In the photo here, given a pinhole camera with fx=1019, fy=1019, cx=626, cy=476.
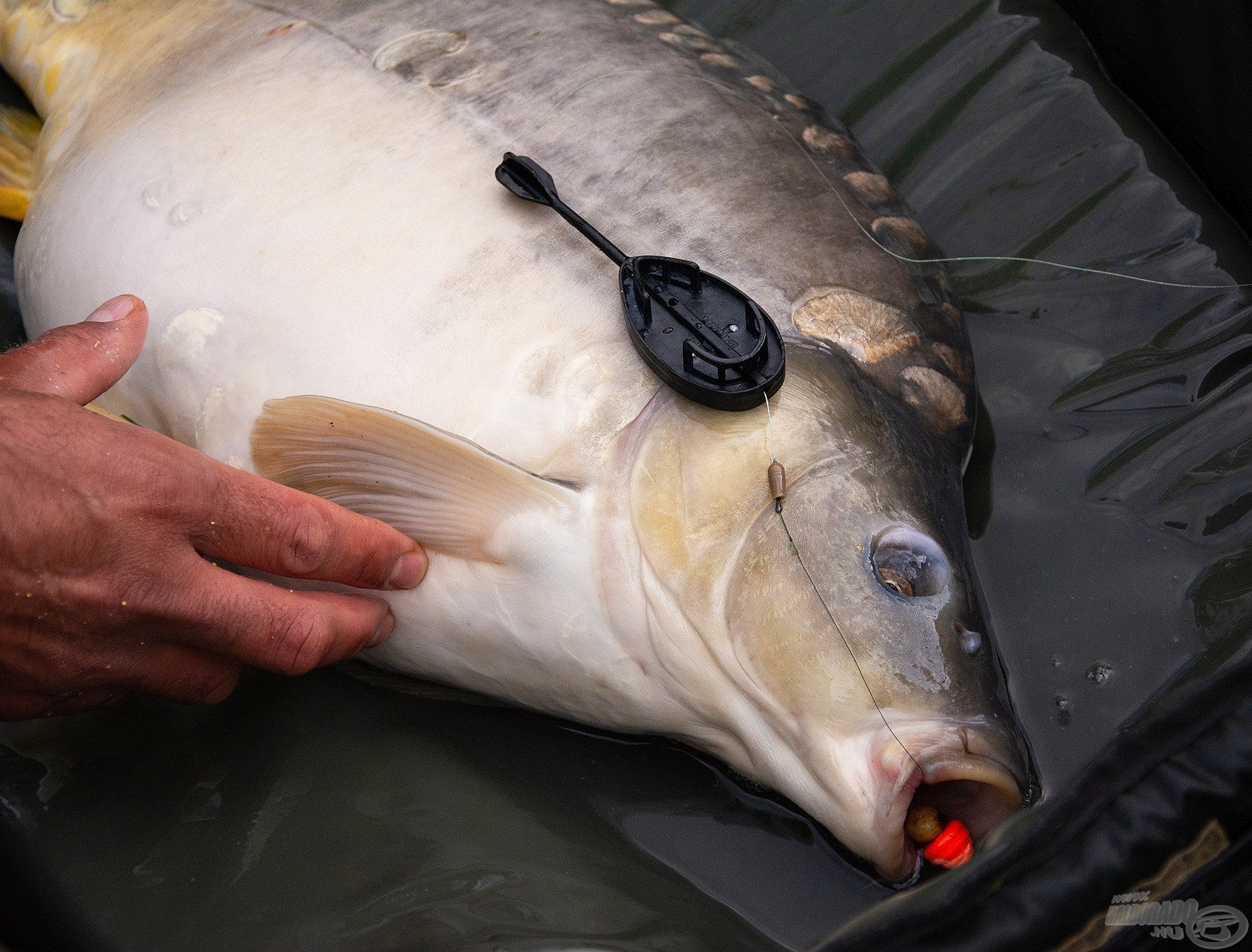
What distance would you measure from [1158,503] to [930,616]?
0.73 m

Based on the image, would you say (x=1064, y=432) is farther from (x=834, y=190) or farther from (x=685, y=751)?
(x=685, y=751)

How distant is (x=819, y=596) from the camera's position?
4.72 ft

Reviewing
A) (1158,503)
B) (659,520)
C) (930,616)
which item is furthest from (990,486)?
(659,520)

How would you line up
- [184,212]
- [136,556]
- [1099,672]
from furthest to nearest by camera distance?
[184,212]
[1099,672]
[136,556]

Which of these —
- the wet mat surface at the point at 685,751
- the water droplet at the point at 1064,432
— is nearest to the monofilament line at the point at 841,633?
the wet mat surface at the point at 685,751

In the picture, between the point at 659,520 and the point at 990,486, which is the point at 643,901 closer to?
the point at 659,520

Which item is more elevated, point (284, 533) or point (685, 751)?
point (284, 533)

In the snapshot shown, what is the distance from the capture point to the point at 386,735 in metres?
1.67

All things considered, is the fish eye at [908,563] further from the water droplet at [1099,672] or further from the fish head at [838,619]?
the water droplet at [1099,672]

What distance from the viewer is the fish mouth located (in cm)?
134

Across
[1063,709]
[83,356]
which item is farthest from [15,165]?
[1063,709]

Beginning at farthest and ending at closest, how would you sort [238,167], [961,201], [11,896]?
[961,201], [238,167], [11,896]

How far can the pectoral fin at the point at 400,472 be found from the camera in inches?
59.0

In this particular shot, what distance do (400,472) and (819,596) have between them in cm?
65
